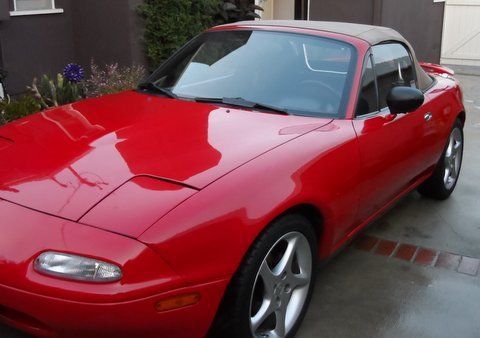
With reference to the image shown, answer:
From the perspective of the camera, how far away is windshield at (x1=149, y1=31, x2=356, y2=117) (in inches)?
136

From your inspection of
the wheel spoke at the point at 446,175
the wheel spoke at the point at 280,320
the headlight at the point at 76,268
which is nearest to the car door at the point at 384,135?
the wheel spoke at the point at 446,175

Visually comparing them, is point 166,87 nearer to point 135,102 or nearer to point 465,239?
point 135,102

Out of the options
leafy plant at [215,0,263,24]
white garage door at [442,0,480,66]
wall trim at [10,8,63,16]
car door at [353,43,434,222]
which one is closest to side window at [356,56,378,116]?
car door at [353,43,434,222]

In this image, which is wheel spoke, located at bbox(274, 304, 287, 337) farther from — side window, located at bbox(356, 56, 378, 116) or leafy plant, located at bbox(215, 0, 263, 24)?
leafy plant, located at bbox(215, 0, 263, 24)

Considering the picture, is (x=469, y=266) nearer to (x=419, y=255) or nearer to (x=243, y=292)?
(x=419, y=255)

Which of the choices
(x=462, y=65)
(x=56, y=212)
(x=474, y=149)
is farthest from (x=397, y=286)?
(x=462, y=65)

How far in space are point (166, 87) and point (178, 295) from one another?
6.50 ft

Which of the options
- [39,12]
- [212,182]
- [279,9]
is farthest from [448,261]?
[279,9]

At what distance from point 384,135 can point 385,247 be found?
0.98 metres

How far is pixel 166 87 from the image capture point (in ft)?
12.6

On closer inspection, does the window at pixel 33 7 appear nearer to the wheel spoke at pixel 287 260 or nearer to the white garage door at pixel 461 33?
the wheel spoke at pixel 287 260

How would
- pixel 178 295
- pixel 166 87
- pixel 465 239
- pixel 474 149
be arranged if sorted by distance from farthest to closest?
1. pixel 474 149
2. pixel 465 239
3. pixel 166 87
4. pixel 178 295

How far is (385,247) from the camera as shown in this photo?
4145mm

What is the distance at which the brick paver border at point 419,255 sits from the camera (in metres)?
3.87
